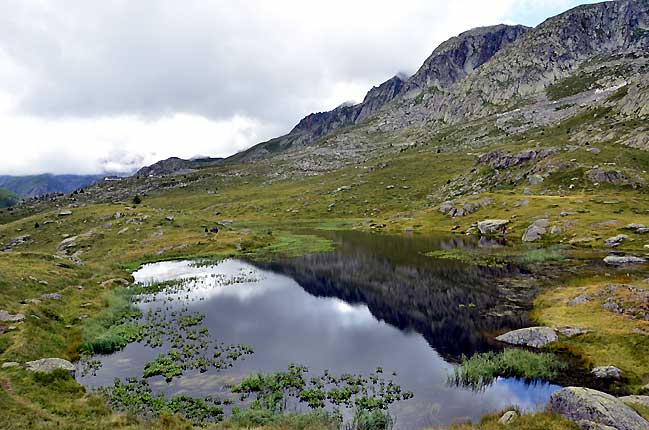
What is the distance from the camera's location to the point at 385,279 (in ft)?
239

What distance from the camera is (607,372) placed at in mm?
31078

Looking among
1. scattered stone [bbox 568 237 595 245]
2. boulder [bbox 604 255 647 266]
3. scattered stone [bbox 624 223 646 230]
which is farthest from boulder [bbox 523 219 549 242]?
boulder [bbox 604 255 647 266]

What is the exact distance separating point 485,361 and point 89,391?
1391 inches

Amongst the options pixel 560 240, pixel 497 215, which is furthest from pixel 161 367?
pixel 497 215

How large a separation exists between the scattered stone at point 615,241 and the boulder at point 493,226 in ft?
105

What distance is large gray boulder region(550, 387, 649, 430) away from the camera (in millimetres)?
21266

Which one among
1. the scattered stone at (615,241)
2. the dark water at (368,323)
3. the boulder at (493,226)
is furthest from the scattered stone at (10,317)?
the boulder at (493,226)

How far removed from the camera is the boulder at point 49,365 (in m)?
31.6

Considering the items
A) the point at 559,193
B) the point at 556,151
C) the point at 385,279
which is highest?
the point at 556,151

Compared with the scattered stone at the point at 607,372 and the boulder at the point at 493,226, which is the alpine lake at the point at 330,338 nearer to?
the scattered stone at the point at 607,372

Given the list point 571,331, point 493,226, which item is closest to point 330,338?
point 571,331

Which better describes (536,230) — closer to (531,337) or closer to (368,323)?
(531,337)

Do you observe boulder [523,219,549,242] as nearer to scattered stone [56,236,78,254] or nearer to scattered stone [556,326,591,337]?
scattered stone [556,326,591,337]

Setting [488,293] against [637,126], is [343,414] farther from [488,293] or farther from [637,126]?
[637,126]
